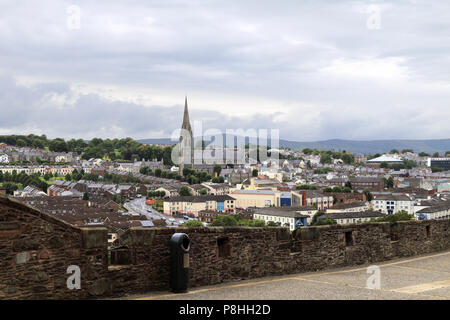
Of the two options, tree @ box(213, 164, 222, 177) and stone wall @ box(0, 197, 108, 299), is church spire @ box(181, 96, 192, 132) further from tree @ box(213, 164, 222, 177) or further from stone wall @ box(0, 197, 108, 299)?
stone wall @ box(0, 197, 108, 299)

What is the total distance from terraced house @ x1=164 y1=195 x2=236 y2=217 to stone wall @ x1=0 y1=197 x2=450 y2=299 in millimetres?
97140

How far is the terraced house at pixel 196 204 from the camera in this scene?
4422 inches

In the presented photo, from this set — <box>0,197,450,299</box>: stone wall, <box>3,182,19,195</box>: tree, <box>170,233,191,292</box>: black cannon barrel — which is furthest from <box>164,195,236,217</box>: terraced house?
<box>170,233,191,292</box>: black cannon barrel

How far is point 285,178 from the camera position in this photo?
191625 millimetres

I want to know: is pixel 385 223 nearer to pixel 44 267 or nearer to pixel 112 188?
pixel 44 267

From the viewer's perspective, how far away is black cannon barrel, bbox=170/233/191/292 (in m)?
7.19

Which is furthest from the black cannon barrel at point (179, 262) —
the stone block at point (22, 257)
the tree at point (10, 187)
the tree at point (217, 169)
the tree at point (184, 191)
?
the tree at point (217, 169)

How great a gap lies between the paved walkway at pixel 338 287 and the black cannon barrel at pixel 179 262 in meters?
0.13

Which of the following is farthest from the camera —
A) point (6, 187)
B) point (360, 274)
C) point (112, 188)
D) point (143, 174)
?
point (143, 174)

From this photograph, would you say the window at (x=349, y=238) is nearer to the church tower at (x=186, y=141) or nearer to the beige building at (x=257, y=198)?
the beige building at (x=257, y=198)

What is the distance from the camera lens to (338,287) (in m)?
7.62

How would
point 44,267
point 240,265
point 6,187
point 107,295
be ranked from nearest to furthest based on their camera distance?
1. point 44,267
2. point 107,295
3. point 240,265
4. point 6,187

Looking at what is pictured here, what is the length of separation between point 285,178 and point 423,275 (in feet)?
602
